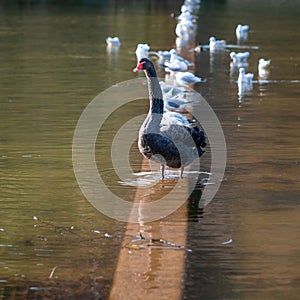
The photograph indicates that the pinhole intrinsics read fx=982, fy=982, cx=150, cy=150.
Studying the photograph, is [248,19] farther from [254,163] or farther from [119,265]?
[119,265]

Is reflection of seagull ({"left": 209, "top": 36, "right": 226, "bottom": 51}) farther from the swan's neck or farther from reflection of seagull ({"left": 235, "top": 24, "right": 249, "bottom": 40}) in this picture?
the swan's neck

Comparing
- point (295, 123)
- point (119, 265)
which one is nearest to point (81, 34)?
point (295, 123)

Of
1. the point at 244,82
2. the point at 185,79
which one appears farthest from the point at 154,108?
the point at 244,82

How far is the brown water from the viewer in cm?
575

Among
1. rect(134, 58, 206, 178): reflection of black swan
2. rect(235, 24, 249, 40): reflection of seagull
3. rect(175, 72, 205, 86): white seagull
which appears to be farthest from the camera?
rect(235, 24, 249, 40): reflection of seagull

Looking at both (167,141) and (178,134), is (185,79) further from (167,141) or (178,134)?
(167,141)

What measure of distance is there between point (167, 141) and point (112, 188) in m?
0.66

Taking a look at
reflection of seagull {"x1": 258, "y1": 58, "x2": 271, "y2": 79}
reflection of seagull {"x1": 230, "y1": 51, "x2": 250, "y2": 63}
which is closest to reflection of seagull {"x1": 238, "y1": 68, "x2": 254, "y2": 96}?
reflection of seagull {"x1": 258, "y1": 58, "x2": 271, "y2": 79}

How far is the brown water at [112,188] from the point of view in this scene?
575 cm

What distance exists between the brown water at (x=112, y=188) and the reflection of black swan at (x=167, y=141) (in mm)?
371

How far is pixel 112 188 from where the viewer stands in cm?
809

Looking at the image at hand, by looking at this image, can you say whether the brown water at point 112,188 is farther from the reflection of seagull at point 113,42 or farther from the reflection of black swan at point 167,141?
the reflection of seagull at point 113,42

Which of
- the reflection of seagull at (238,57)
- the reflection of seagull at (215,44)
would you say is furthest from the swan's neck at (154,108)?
the reflection of seagull at (215,44)

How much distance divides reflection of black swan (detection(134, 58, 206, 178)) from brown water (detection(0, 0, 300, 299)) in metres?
0.37
